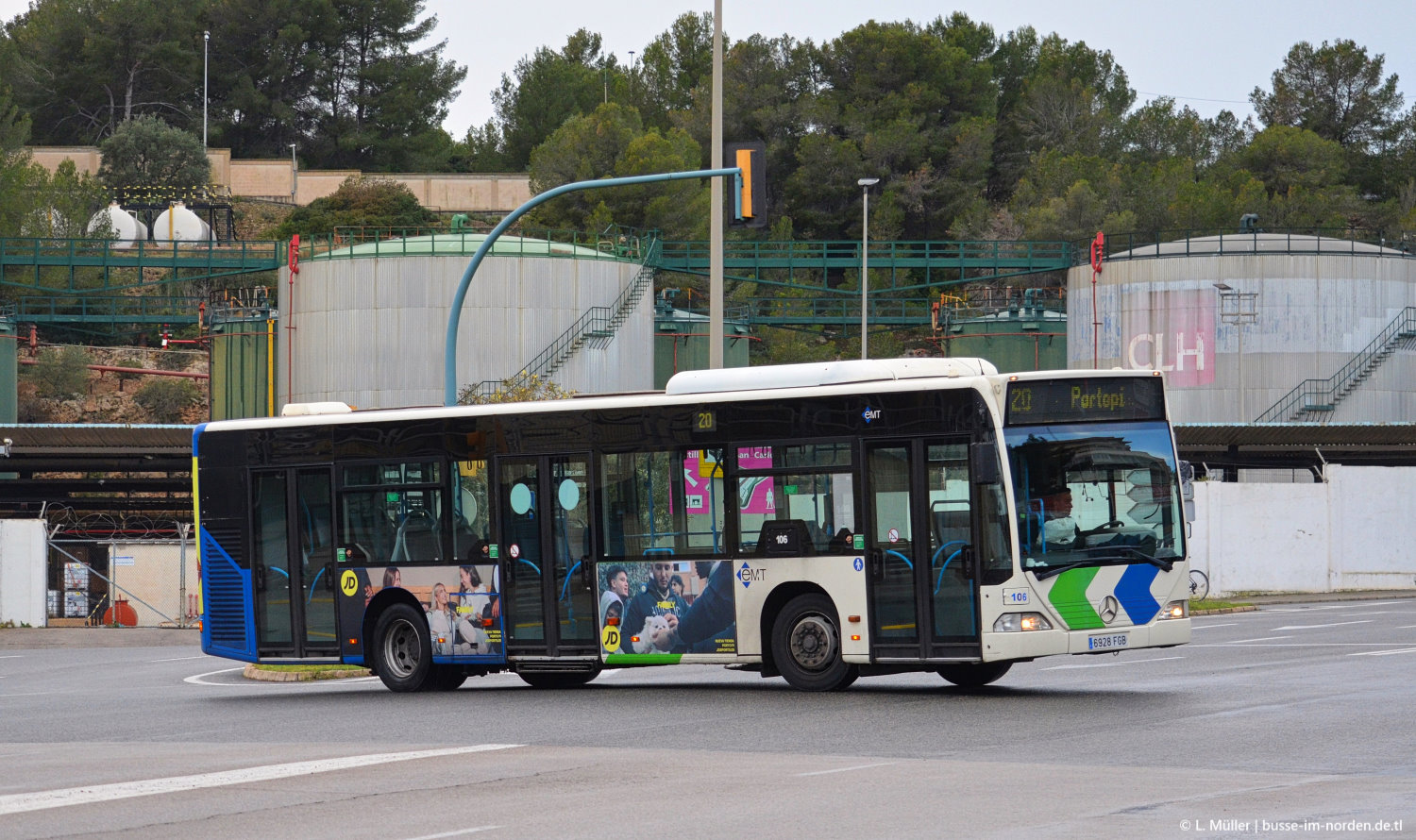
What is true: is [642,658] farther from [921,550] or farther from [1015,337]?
[1015,337]

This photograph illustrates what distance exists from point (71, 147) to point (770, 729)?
373 ft

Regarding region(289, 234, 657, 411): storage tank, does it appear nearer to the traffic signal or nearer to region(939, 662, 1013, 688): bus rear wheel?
the traffic signal

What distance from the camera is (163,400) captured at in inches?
3679

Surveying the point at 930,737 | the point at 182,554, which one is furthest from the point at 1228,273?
the point at 930,737

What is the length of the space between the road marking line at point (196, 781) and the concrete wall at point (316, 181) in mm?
104969

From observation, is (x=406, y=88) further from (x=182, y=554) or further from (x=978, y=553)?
(x=978, y=553)

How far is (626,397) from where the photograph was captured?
18344 mm

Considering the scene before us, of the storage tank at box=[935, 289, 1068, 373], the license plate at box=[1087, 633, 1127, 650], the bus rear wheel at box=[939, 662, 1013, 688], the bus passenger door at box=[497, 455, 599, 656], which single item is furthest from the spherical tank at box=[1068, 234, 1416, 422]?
the license plate at box=[1087, 633, 1127, 650]

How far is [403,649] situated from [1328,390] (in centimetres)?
4641

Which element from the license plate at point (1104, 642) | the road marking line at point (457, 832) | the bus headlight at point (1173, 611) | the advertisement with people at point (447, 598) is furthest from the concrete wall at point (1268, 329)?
the road marking line at point (457, 832)

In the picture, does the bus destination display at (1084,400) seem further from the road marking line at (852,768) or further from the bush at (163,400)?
the bush at (163,400)

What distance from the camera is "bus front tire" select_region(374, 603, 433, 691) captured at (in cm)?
1948

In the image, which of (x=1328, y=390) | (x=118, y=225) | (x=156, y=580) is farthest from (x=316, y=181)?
(x=156, y=580)

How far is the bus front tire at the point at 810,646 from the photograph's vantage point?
17062 millimetres
